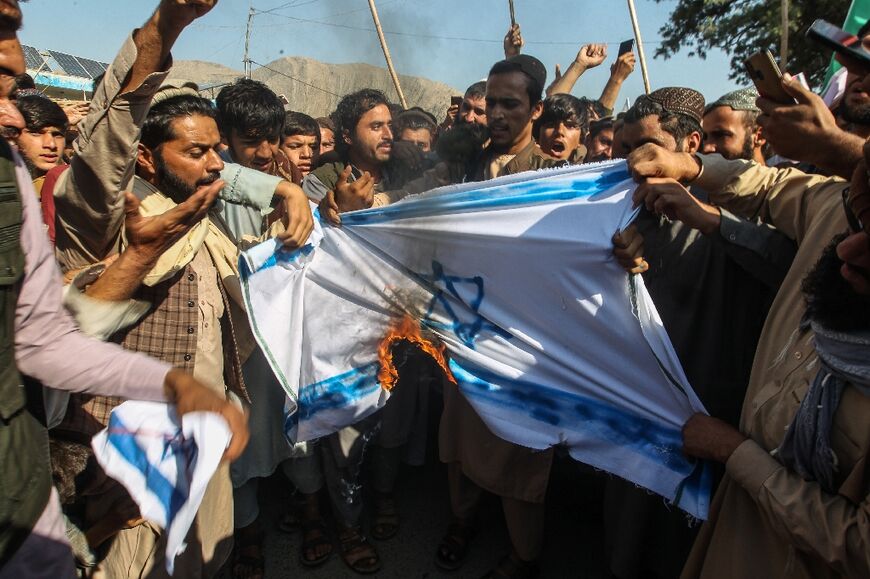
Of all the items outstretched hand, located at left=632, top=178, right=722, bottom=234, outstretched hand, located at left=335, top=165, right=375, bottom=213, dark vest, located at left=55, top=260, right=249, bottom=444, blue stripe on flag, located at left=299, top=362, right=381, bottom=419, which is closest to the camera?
outstretched hand, located at left=632, top=178, right=722, bottom=234

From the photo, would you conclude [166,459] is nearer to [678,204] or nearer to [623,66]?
[678,204]

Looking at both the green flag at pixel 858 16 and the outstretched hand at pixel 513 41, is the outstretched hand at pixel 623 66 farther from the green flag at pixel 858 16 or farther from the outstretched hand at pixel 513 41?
the green flag at pixel 858 16

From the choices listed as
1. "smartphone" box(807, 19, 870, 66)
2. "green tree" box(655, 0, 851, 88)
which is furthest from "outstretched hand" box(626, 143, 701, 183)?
"green tree" box(655, 0, 851, 88)

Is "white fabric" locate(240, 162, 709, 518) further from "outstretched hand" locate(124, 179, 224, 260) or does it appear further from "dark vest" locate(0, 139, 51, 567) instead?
"dark vest" locate(0, 139, 51, 567)

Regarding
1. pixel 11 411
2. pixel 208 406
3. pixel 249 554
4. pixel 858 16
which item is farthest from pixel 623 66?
pixel 11 411

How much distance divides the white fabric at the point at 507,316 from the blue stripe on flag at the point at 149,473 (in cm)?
97

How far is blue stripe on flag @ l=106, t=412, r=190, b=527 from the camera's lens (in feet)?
4.74

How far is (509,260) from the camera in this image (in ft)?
7.68

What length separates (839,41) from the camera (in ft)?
4.69

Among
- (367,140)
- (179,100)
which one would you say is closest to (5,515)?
(179,100)

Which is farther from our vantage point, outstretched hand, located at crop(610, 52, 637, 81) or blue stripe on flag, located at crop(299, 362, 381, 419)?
outstretched hand, located at crop(610, 52, 637, 81)

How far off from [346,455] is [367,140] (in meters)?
1.89

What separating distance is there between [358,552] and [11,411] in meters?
2.08

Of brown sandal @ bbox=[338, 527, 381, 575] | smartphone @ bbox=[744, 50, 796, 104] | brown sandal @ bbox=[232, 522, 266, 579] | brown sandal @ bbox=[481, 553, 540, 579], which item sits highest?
smartphone @ bbox=[744, 50, 796, 104]
